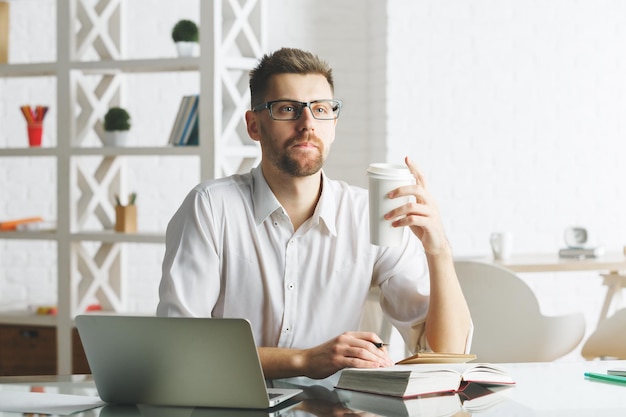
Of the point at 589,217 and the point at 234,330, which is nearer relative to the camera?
the point at 234,330

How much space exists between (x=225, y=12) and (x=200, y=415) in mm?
2717

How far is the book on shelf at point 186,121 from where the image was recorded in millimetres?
3535

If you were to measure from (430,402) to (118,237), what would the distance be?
8.68ft

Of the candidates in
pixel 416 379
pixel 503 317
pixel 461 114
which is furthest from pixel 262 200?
pixel 461 114

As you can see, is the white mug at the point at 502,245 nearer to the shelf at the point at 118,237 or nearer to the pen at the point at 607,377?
the shelf at the point at 118,237

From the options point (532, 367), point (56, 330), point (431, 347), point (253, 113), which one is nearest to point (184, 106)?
point (56, 330)

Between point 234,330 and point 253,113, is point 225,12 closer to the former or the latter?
point 253,113

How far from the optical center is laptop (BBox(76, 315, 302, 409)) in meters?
1.14

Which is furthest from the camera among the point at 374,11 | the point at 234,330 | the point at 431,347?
the point at 374,11

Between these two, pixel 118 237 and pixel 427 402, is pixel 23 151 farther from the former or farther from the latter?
pixel 427 402

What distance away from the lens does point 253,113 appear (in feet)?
6.30

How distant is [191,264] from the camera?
1779 millimetres

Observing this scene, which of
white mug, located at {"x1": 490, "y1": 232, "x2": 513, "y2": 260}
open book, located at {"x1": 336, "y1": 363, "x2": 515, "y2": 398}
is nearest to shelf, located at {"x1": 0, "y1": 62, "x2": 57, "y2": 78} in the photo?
white mug, located at {"x1": 490, "y1": 232, "x2": 513, "y2": 260}

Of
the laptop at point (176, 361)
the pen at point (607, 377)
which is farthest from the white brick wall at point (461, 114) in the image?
the laptop at point (176, 361)
